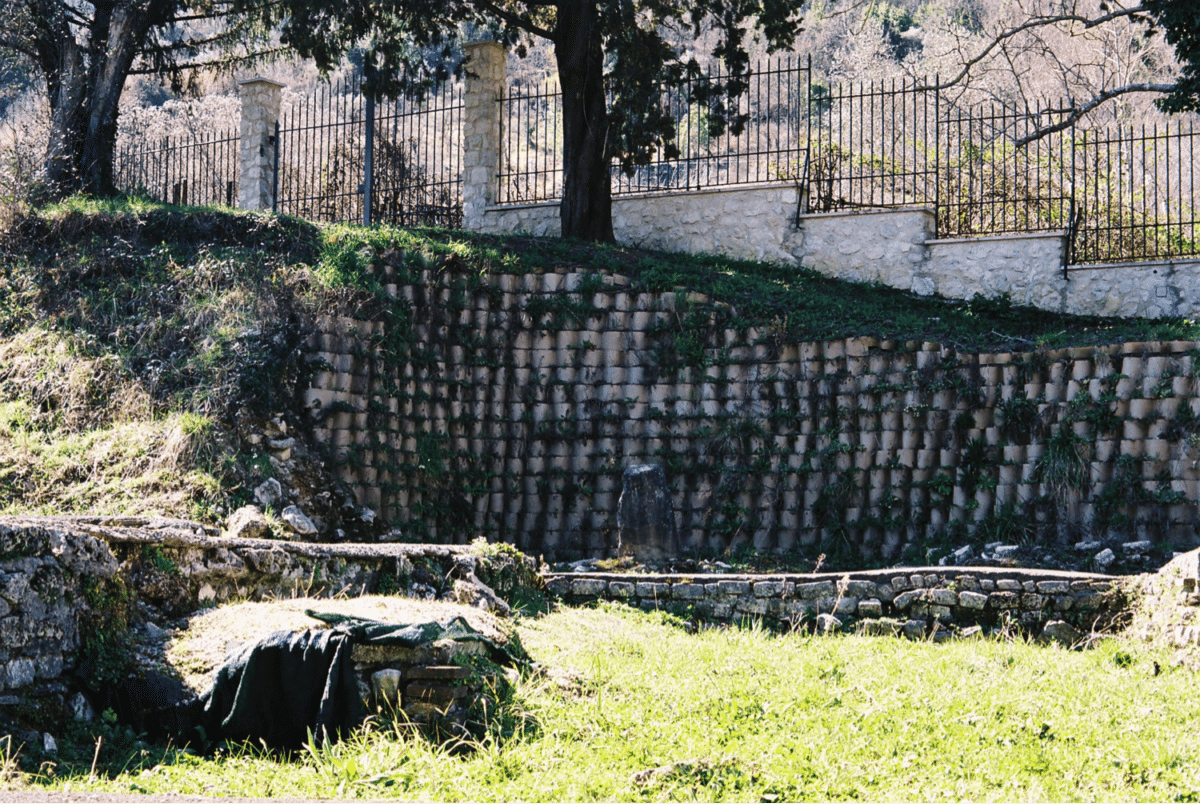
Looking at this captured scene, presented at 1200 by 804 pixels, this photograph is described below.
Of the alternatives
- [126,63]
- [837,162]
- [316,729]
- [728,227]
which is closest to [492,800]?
[316,729]

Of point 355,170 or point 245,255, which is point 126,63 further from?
point 245,255

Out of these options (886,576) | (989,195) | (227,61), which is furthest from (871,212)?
(227,61)

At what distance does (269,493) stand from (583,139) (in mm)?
6371

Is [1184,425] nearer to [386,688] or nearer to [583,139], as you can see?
[583,139]

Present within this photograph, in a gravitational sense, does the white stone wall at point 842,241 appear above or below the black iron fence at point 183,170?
below

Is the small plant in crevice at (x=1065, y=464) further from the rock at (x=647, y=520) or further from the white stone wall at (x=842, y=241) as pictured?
the rock at (x=647, y=520)

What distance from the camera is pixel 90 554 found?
5480mm

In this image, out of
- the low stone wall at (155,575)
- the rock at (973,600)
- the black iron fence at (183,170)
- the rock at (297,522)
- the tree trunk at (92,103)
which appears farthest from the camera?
the black iron fence at (183,170)

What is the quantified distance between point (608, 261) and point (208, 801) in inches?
372

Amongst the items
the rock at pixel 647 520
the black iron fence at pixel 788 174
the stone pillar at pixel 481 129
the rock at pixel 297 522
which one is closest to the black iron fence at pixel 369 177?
the black iron fence at pixel 788 174

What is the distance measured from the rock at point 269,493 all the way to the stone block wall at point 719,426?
3.13ft

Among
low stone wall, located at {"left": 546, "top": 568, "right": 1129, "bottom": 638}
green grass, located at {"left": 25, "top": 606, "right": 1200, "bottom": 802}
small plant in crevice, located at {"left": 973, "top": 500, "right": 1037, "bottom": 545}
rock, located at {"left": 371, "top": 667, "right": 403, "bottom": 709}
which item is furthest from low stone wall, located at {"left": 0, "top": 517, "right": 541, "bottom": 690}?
small plant in crevice, located at {"left": 973, "top": 500, "right": 1037, "bottom": 545}

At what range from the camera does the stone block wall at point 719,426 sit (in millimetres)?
10234

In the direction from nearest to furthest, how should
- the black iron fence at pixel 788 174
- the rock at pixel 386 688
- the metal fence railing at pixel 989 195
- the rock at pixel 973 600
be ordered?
the rock at pixel 386 688 → the rock at pixel 973 600 → the metal fence railing at pixel 989 195 → the black iron fence at pixel 788 174
